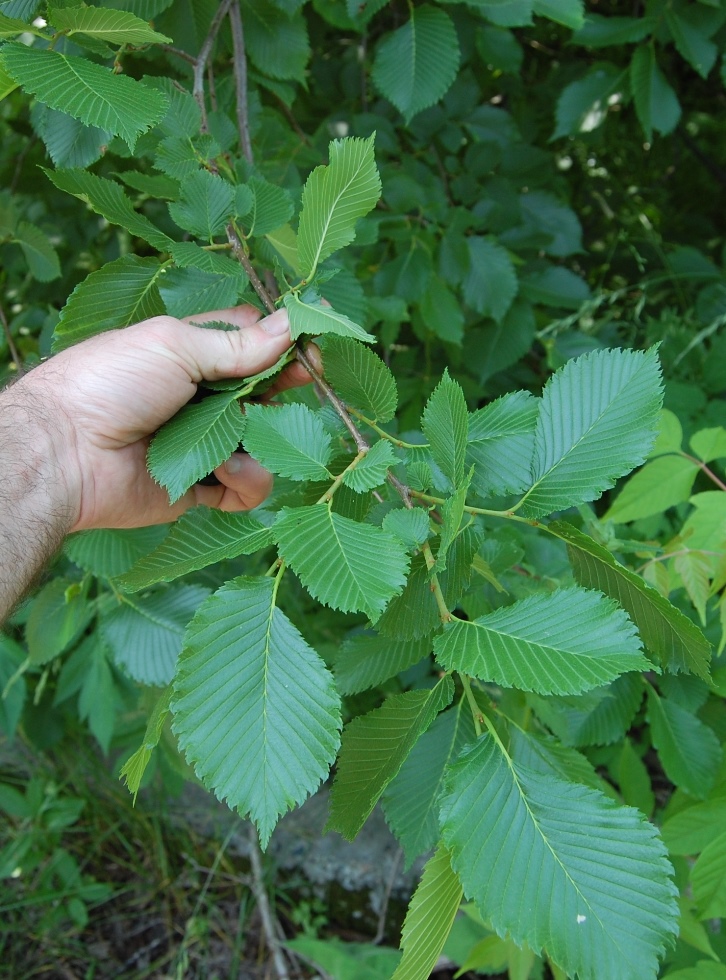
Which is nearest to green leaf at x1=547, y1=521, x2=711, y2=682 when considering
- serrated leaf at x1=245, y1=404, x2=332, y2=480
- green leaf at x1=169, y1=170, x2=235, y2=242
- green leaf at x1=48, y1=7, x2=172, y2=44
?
serrated leaf at x1=245, y1=404, x2=332, y2=480

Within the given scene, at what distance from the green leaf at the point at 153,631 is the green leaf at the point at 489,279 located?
90 cm

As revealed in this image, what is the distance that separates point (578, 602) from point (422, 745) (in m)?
0.21

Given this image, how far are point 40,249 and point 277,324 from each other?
2.32ft

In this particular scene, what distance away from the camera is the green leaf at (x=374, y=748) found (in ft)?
1.94

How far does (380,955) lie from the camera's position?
1604mm

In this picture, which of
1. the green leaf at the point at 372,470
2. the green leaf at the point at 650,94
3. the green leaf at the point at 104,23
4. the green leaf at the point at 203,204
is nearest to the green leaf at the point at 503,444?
the green leaf at the point at 372,470

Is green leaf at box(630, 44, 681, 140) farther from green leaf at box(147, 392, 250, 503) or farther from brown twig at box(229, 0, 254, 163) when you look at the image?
green leaf at box(147, 392, 250, 503)

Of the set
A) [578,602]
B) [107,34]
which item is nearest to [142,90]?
[107,34]

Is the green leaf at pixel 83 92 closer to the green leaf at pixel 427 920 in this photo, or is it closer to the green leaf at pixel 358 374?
the green leaf at pixel 358 374

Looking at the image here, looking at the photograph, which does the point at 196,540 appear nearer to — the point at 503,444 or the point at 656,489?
the point at 503,444

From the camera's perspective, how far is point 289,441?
2.14 ft

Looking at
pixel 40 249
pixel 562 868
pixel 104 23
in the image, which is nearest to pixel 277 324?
pixel 104 23

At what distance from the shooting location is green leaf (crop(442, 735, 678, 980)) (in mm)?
474

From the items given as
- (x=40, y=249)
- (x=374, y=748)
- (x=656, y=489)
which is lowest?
(x=656, y=489)
